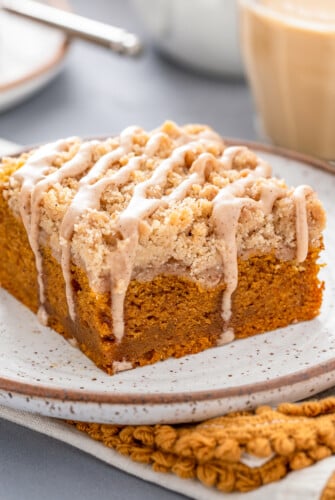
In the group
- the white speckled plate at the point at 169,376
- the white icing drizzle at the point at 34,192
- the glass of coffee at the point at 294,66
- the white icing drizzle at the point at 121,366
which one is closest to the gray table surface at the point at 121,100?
the glass of coffee at the point at 294,66

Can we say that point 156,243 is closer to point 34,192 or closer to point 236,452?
point 34,192

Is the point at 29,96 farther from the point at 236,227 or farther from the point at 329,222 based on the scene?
the point at 236,227

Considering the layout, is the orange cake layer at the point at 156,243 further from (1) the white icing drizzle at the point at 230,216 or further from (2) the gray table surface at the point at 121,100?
(2) the gray table surface at the point at 121,100

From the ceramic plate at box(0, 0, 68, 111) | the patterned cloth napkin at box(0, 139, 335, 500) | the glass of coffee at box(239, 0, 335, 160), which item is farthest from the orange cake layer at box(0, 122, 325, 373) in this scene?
the ceramic plate at box(0, 0, 68, 111)

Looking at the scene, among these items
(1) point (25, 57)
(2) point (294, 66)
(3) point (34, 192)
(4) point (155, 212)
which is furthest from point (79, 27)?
(4) point (155, 212)

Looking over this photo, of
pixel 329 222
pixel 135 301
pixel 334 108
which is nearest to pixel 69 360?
pixel 135 301

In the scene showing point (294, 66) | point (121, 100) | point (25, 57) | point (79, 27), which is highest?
point (294, 66)
